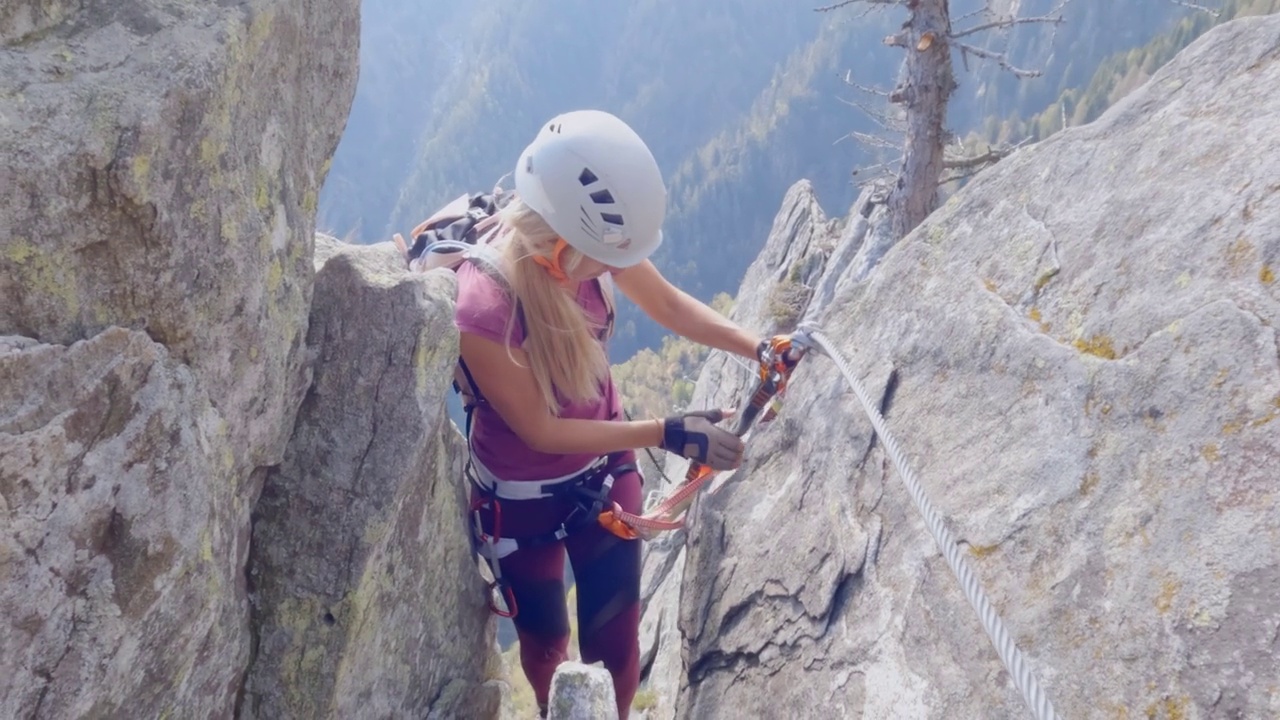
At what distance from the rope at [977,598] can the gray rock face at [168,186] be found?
260 centimetres

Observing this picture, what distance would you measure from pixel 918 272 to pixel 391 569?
3.21m

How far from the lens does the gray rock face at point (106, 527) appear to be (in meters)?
2.39

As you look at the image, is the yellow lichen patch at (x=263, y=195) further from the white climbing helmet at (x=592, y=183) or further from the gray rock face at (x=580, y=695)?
the gray rock face at (x=580, y=695)

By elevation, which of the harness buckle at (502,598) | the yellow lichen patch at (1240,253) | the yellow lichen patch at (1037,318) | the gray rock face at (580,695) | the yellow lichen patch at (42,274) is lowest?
the gray rock face at (580,695)

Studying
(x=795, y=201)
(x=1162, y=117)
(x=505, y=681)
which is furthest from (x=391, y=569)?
(x=795, y=201)

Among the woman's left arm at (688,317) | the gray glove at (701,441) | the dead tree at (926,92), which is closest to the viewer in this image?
the gray glove at (701,441)

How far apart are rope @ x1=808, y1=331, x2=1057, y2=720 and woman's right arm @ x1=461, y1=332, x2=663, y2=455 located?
4.37 feet

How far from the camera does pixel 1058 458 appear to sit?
3.21 metres

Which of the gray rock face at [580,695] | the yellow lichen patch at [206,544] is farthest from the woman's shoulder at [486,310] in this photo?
the gray rock face at [580,695]

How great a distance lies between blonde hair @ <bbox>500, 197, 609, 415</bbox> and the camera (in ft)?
13.4

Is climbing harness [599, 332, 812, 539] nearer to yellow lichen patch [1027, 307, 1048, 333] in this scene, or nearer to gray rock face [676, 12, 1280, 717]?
gray rock face [676, 12, 1280, 717]

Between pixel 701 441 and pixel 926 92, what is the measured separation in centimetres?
794

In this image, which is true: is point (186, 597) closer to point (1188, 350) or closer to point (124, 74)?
point (124, 74)

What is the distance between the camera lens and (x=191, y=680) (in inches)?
125
